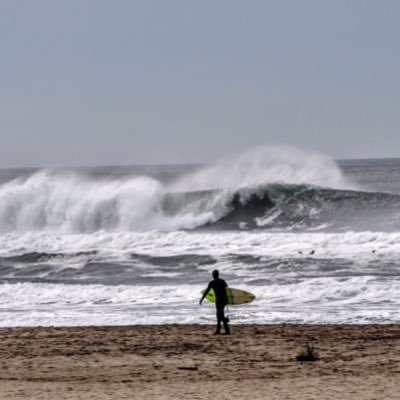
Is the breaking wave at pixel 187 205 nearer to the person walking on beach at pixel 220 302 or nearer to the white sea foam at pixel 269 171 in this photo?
the white sea foam at pixel 269 171

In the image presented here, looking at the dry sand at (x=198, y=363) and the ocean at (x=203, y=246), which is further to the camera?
the ocean at (x=203, y=246)

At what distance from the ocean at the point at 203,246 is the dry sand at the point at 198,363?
1340mm

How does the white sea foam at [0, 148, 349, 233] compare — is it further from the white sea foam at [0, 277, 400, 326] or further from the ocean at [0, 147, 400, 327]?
the white sea foam at [0, 277, 400, 326]

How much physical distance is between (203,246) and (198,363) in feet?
49.1

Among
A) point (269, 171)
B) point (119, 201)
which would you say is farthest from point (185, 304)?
point (269, 171)

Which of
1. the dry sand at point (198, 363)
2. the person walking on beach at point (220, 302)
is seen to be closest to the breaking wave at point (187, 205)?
the person walking on beach at point (220, 302)

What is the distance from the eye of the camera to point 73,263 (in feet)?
79.9

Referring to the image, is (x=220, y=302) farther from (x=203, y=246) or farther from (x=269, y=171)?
(x=269, y=171)

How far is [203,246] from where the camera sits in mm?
25906

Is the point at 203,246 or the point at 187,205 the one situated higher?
the point at 187,205

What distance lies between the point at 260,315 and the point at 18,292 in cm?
629

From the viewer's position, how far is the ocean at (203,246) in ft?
52.4

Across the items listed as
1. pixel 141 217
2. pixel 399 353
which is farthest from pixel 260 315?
pixel 141 217

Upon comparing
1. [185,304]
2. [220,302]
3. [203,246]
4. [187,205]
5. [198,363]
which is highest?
[187,205]
